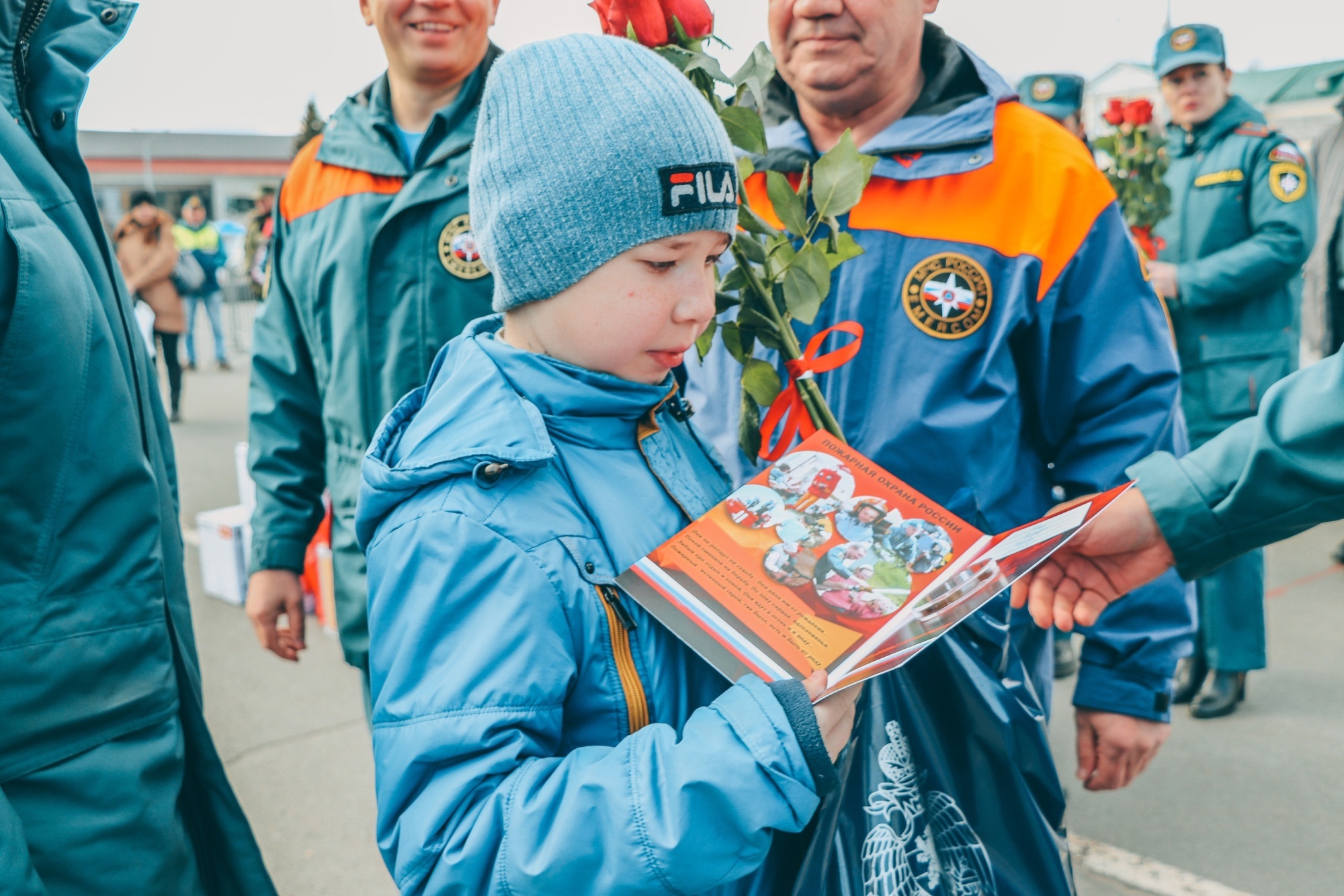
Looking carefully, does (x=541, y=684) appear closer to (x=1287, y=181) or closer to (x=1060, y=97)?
(x=1287, y=181)

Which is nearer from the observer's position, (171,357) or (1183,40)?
(1183,40)

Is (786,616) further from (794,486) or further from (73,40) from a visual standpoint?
(73,40)

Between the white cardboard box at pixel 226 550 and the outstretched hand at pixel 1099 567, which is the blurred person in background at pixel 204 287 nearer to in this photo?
the white cardboard box at pixel 226 550

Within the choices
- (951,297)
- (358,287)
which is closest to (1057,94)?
(951,297)

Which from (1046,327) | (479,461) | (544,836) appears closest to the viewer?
(544,836)

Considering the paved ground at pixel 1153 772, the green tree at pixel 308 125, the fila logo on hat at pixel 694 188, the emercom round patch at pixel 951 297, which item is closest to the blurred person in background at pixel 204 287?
the green tree at pixel 308 125

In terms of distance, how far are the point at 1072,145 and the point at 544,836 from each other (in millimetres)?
1541

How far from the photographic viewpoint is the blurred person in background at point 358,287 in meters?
2.19

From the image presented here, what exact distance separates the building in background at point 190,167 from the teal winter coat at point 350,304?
39.5 meters

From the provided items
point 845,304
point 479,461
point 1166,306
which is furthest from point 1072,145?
point 1166,306

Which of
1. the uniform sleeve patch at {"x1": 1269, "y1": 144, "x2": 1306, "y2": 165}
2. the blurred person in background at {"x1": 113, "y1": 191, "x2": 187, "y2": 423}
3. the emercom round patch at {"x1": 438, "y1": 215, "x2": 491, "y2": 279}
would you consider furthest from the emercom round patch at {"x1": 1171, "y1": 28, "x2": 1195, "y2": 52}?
the blurred person in background at {"x1": 113, "y1": 191, "x2": 187, "y2": 423}

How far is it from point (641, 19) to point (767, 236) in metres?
0.38

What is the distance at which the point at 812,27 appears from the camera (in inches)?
73.5

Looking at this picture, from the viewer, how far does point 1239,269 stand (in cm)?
388
